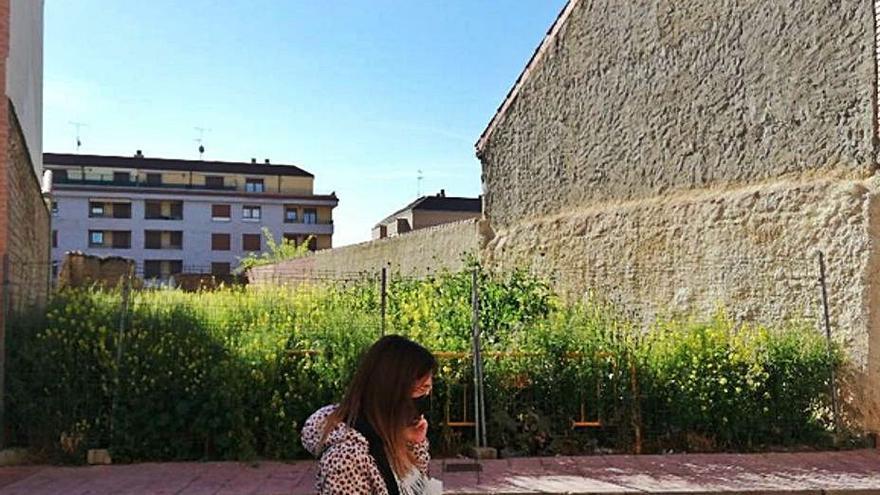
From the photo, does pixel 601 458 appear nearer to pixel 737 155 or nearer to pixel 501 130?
pixel 737 155

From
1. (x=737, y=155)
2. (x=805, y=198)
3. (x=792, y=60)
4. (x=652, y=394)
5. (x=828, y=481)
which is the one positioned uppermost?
(x=792, y=60)

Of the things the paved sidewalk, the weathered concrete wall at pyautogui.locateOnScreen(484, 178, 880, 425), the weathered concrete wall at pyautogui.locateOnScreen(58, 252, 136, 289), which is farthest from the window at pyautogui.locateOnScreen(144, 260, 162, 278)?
the paved sidewalk

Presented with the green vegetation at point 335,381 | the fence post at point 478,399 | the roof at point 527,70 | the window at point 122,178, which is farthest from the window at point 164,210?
the fence post at point 478,399

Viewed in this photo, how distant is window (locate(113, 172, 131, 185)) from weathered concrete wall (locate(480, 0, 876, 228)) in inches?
2359

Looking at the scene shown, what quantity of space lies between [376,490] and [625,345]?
7347 millimetres

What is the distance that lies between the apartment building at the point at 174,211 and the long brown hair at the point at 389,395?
220ft

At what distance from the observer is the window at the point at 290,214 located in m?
72.3

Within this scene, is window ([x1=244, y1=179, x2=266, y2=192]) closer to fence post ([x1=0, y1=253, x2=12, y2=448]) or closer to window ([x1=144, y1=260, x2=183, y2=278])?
window ([x1=144, y1=260, x2=183, y2=278])

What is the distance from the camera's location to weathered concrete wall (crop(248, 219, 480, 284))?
1767 centimetres

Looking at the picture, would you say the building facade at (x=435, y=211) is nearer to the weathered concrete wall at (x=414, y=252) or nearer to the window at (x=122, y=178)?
the window at (x=122, y=178)

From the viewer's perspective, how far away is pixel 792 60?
10.5m

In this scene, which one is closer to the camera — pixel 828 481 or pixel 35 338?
pixel 828 481

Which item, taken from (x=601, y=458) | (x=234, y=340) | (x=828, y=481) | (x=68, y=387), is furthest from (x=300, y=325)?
(x=828, y=481)

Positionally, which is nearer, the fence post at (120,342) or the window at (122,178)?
the fence post at (120,342)
